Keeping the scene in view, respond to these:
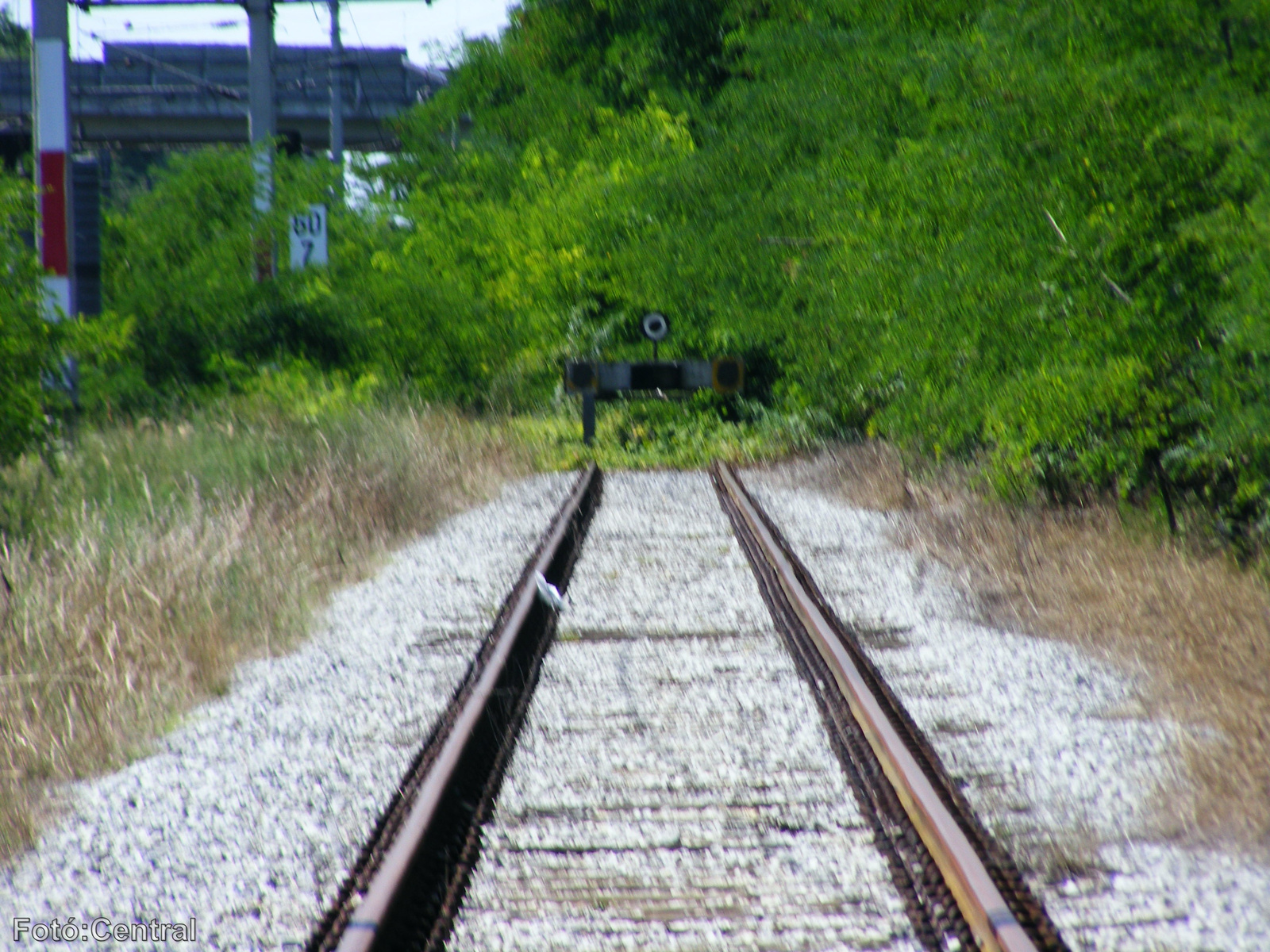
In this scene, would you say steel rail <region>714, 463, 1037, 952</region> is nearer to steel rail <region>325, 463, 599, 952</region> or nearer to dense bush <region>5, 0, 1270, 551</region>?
steel rail <region>325, 463, 599, 952</region>

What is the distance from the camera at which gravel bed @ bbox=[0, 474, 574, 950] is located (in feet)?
12.2

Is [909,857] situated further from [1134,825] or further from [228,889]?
[228,889]

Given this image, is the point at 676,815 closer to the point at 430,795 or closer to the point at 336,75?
the point at 430,795

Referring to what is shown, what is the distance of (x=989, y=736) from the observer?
203 inches

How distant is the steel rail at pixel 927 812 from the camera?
10.8 feet

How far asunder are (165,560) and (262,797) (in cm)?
332

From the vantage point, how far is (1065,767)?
15.6 ft

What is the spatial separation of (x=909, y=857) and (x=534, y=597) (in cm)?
405

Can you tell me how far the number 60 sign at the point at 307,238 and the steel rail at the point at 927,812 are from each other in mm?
10755

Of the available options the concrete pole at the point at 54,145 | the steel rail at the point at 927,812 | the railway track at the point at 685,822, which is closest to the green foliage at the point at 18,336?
the concrete pole at the point at 54,145

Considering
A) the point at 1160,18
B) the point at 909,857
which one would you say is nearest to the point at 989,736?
the point at 909,857

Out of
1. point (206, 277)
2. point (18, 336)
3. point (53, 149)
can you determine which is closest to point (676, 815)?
point (18, 336)

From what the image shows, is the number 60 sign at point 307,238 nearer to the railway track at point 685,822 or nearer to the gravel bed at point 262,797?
the gravel bed at point 262,797

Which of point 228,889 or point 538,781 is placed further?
point 538,781
